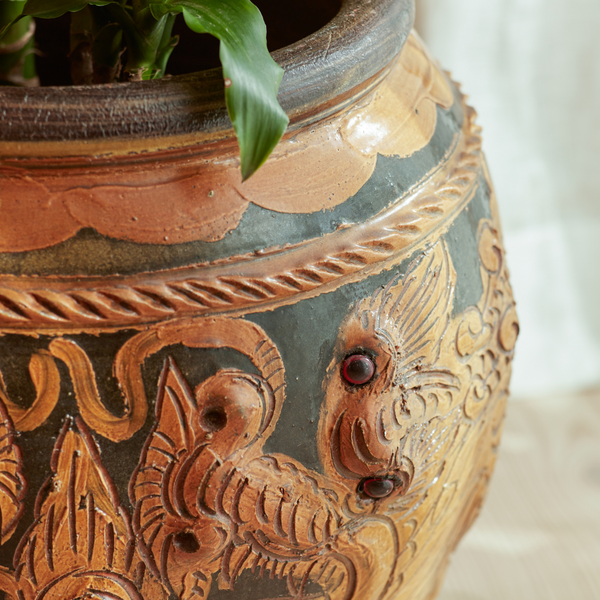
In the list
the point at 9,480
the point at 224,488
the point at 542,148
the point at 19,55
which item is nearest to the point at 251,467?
the point at 224,488

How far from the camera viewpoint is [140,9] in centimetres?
55

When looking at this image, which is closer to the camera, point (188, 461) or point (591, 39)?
point (188, 461)

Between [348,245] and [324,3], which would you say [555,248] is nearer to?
[324,3]

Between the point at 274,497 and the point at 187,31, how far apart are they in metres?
0.48

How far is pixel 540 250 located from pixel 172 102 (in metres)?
1.03

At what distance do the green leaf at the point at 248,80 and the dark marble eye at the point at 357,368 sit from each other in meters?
0.14

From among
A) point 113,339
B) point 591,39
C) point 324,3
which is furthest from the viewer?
point 591,39

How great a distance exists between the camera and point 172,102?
464 mm

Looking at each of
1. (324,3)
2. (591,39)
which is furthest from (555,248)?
(324,3)

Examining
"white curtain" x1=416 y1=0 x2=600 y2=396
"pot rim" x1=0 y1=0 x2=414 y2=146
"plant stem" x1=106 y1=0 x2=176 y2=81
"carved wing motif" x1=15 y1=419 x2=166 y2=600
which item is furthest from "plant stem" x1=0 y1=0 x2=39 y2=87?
"white curtain" x1=416 y1=0 x2=600 y2=396

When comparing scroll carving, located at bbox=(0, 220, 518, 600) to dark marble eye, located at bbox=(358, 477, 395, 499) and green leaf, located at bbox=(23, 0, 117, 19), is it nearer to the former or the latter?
dark marble eye, located at bbox=(358, 477, 395, 499)

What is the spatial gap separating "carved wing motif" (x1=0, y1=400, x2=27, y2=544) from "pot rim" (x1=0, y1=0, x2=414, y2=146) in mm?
158

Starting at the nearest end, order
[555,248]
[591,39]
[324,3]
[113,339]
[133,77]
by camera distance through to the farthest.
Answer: [113,339], [133,77], [324,3], [591,39], [555,248]

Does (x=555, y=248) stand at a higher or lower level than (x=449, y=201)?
higher
